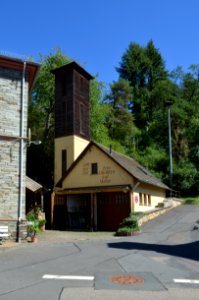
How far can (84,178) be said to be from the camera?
95.5ft

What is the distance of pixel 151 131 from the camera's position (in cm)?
5959

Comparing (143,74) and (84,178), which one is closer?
(84,178)

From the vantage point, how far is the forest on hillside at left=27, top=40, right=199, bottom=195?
140 ft

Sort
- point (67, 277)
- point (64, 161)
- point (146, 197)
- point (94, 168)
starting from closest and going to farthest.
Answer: point (67, 277)
point (94, 168)
point (146, 197)
point (64, 161)

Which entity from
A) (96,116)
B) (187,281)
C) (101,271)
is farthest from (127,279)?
(96,116)

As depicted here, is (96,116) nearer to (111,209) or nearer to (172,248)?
(111,209)

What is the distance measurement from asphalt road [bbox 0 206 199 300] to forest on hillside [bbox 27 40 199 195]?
2645 cm

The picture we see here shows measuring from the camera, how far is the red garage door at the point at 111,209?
1029 inches

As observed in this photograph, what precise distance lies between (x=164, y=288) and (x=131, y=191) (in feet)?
57.7

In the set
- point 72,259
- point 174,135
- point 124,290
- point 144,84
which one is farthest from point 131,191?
point 144,84

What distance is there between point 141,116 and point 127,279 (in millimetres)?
56477

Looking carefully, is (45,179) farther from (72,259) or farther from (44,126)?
(72,259)

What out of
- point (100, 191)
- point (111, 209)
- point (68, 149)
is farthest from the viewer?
point (68, 149)

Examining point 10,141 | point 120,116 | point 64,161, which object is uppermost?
point 120,116
